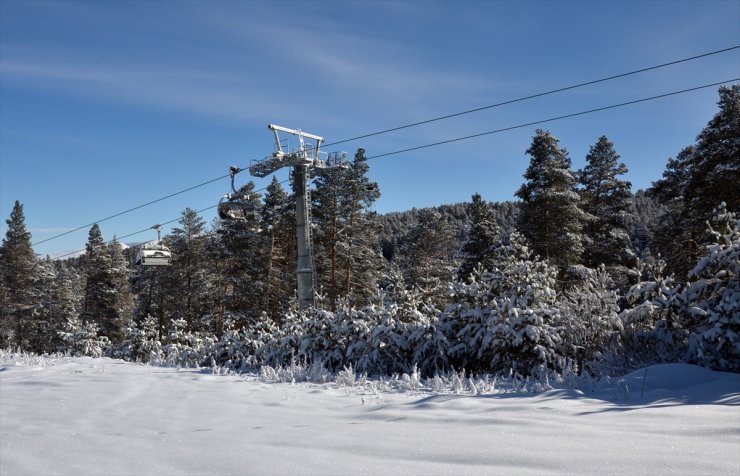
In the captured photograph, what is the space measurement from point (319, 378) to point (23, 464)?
4.18 m

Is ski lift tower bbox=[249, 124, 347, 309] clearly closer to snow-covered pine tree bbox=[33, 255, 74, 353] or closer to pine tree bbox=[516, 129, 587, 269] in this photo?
pine tree bbox=[516, 129, 587, 269]

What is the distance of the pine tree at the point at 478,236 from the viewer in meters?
26.5

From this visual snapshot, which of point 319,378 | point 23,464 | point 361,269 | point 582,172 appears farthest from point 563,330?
point 582,172

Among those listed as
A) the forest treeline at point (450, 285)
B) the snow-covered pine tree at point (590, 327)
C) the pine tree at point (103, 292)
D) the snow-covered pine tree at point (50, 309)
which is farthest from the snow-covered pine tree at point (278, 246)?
the snow-covered pine tree at point (590, 327)

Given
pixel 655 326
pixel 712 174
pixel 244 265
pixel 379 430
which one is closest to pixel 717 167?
pixel 712 174

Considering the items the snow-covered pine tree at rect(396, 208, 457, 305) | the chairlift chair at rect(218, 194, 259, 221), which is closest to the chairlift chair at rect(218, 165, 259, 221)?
the chairlift chair at rect(218, 194, 259, 221)

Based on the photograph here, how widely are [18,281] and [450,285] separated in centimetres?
4036

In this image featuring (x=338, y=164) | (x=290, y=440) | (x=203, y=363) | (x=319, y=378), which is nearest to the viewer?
(x=290, y=440)

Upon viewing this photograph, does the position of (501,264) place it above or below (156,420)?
above

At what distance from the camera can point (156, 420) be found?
3.88 meters

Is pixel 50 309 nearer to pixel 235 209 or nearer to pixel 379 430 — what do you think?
pixel 235 209

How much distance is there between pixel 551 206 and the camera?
77.7 ft

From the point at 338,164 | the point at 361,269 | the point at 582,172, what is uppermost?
the point at 582,172

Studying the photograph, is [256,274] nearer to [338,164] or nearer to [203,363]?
[338,164]
